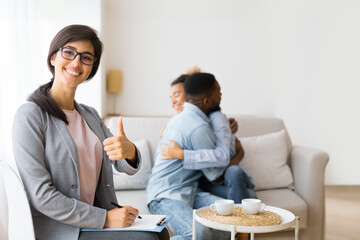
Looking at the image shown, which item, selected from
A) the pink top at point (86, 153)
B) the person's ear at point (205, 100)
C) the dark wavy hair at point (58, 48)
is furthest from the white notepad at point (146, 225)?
the person's ear at point (205, 100)

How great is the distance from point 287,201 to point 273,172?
1.05 feet

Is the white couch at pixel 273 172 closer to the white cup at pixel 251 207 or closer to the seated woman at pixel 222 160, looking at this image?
the seated woman at pixel 222 160

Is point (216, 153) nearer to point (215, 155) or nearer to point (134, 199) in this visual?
point (215, 155)

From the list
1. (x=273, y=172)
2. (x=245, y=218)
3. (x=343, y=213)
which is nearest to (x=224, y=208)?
(x=245, y=218)

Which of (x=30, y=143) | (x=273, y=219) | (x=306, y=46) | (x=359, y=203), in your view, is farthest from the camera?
(x=306, y=46)

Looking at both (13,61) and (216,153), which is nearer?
(13,61)

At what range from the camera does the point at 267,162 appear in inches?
123

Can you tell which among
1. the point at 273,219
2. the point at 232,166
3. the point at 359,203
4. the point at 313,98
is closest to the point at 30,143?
the point at 273,219

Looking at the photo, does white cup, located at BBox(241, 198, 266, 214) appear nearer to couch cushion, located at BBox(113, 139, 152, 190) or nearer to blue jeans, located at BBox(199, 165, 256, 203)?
blue jeans, located at BBox(199, 165, 256, 203)

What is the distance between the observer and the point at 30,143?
1.34 metres

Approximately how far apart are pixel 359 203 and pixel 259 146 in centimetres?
243

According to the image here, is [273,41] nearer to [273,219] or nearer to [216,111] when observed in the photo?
[216,111]

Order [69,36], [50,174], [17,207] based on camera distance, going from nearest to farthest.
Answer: [17,207], [50,174], [69,36]

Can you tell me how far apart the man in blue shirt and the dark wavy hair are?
40.8 inches
